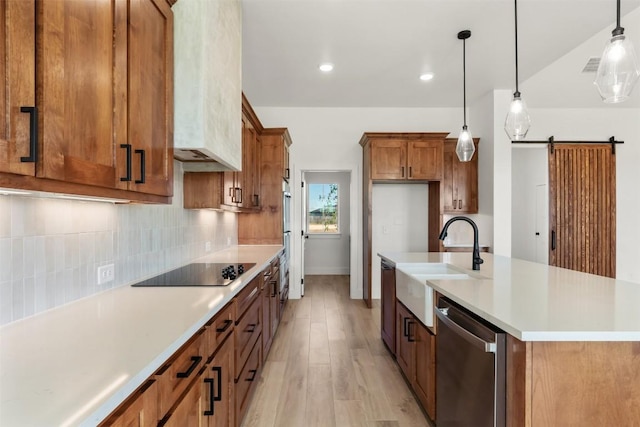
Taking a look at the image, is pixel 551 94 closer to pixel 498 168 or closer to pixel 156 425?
pixel 498 168

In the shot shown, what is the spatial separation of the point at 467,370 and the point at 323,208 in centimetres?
607

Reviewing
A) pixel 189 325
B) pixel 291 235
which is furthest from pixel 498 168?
pixel 189 325

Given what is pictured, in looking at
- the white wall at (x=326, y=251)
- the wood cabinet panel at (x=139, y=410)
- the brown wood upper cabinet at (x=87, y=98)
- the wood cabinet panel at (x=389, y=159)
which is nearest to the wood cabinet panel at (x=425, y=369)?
the wood cabinet panel at (x=139, y=410)

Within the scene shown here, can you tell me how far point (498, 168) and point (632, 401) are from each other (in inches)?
150

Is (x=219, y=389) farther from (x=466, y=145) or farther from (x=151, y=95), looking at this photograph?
(x=466, y=145)

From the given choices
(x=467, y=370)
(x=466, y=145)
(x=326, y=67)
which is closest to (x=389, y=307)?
(x=467, y=370)

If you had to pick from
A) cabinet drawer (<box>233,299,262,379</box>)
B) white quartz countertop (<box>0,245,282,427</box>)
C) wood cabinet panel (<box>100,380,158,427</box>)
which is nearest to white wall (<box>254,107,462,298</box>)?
cabinet drawer (<box>233,299,262,379</box>)

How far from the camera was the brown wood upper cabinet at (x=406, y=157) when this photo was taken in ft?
15.4

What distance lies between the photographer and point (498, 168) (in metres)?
4.48

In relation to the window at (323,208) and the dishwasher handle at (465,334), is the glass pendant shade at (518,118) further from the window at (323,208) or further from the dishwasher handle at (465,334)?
the window at (323,208)

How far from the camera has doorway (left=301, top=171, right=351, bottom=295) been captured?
24.1 feet

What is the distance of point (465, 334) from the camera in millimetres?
1463

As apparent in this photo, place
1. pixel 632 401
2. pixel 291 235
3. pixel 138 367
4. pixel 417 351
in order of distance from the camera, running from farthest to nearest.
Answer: pixel 291 235 < pixel 417 351 < pixel 632 401 < pixel 138 367

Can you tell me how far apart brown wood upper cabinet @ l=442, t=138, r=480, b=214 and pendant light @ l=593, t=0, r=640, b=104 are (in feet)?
10.3
